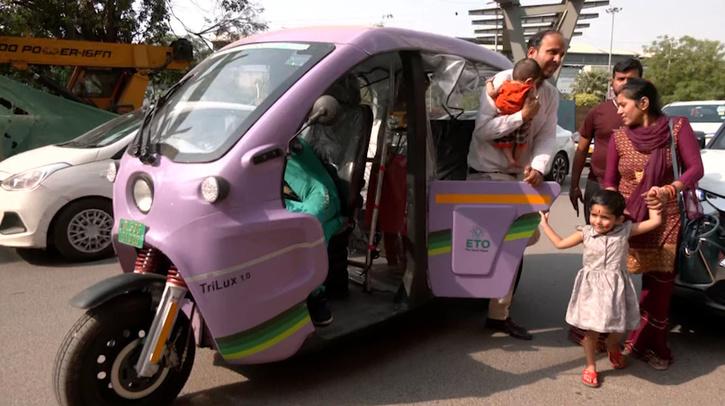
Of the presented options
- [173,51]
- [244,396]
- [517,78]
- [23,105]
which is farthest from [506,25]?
[244,396]

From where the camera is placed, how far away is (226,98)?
3.20 m

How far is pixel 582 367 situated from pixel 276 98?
2.49 m

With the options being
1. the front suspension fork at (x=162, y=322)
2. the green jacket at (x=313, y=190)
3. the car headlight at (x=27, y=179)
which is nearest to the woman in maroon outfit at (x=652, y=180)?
the green jacket at (x=313, y=190)

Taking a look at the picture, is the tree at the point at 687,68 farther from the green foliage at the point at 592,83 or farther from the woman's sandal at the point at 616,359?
the woman's sandal at the point at 616,359

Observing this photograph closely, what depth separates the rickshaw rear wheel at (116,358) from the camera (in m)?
2.76

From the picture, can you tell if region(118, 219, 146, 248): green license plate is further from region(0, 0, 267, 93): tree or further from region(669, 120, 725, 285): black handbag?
region(0, 0, 267, 93): tree

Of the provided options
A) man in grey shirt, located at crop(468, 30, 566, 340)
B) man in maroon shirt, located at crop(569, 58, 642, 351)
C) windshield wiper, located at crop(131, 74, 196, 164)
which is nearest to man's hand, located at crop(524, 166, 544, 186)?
man in grey shirt, located at crop(468, 30, 566, 340)

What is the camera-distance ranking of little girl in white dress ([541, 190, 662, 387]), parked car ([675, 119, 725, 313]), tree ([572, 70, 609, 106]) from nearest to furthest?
little girl in white dress ([541, 190, 662, 387]) → parked car ([675, 119, 725, 313]) → tree ([572, 70, 609, 106])

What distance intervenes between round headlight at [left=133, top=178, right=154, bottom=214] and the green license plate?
0.08m

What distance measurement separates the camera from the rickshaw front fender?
272cm

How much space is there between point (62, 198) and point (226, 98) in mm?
3394

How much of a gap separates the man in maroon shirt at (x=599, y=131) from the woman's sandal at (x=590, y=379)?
113 centimetres

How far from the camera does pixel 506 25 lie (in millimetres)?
20641

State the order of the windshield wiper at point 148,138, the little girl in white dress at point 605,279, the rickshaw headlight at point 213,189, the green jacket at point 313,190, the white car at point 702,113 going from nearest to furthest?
the rickshaw headlight at point 213,189 < the windshield wiper at point 148,138 < the green jacket at point 313,190 < the little girl in white dress at point 605,279 < the white car at point 702,113
